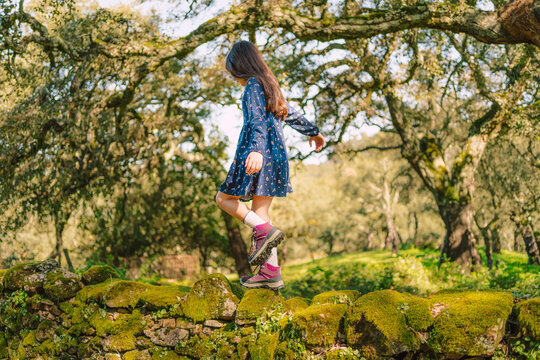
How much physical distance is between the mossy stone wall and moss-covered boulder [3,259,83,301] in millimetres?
11

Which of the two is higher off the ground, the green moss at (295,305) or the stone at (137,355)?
the green moss at (295,305)

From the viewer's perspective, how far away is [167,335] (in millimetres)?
3297

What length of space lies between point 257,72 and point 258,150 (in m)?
0.80

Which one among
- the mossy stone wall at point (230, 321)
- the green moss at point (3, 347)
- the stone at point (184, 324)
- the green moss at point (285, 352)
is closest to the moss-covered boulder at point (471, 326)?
the mossy stone wall at point (230, 321)

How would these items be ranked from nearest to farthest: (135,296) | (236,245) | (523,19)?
(135,296)
(523,19)
(236,245)

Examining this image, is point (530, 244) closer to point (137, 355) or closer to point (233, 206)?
point (233, 206)

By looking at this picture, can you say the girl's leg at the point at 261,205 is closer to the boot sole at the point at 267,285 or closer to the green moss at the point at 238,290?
the boot sole at the point at 267,285

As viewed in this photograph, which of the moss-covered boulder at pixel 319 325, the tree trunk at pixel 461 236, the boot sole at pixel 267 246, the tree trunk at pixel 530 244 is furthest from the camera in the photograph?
the tree trunk at pixel 530 244

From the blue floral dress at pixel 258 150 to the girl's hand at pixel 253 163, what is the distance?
0.30 ft

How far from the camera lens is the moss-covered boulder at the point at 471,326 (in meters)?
2.25

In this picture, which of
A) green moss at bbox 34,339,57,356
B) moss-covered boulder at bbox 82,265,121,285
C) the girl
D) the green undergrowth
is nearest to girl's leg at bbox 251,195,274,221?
the girl

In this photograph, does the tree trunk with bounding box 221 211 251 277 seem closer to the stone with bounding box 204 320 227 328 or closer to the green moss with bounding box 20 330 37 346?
the green moss with bounding box 20 330 37 346

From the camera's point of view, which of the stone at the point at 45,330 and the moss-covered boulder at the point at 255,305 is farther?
the stone at the point at 45,330

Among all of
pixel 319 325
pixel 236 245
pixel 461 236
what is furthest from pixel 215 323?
pixel 236 245
